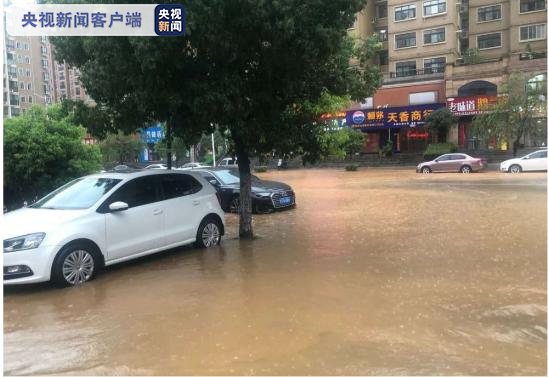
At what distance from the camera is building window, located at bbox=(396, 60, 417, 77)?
4883 cm

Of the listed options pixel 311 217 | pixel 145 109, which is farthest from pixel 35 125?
pixel 311 217

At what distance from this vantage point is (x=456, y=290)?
20.3 feet

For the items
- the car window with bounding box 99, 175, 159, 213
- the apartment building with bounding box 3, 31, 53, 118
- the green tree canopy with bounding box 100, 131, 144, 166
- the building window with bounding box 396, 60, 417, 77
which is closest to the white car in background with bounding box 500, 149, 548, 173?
the building window with bounding box 396, 60, 417, 77

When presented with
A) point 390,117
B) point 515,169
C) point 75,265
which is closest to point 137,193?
point 75,265

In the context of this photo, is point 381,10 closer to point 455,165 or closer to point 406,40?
point 406,40

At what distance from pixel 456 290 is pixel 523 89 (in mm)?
30276

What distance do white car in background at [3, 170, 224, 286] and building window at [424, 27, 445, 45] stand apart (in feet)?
144

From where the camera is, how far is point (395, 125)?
144ft

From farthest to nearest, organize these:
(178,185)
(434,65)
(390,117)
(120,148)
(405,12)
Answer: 1. (405,12)
2. (434,65)
3. (120,148)
4. (390,117)
5. (178,185)

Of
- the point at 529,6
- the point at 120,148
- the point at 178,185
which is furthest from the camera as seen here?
the point at 120,148

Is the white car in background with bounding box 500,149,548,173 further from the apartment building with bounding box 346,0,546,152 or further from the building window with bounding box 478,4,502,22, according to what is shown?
the building window with bounding box 478,4,502,22

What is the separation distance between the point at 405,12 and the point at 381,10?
564 centimetres

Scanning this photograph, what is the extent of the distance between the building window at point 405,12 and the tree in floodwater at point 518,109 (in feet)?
56.9

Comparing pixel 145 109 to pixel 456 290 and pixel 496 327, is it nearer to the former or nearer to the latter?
pixel 456 290
